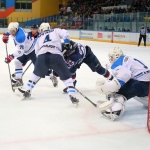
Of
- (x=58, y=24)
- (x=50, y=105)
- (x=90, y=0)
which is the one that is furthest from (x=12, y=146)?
(x=90, y=0)

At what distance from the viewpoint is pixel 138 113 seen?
377cm

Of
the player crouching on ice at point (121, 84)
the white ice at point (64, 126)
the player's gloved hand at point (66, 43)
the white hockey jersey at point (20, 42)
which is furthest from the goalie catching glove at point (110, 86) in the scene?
the white hockey jersey at point (20, 42)

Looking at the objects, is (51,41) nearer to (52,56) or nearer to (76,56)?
(52,56)

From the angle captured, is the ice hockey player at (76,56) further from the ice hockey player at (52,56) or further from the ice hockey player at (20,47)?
the ice hockey player at (20,47)

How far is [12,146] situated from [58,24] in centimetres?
2085

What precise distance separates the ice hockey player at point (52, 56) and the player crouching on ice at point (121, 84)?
557 millimetres

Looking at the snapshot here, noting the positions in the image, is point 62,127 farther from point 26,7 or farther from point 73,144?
point 26,7

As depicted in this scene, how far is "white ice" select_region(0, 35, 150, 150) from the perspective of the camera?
9.05ft

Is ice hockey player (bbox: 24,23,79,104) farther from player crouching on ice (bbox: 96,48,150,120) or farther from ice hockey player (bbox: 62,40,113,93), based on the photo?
player crouching on ice (bbox: 96,48,150,120)

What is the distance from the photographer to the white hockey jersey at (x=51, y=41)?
13.5 feet

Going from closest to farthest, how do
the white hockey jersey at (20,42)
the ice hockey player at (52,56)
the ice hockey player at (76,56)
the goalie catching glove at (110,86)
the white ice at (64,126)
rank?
the white ice at (64,126) < the goalie catching glove at (110,86) < the ice hockey player at (52,56) < the ice hockey player at (76,56) < the white hockey jersey at (20,42)

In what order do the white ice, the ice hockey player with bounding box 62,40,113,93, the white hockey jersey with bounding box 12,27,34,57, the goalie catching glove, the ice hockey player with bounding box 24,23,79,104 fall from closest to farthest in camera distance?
the white ice < the goalie catching glove < the ice hockey player with bounding box 24,23,79,104 < the ice hockey player with bounding box 62,40,113,93 < the white hockey jersey with bounding box 12,27,34,57

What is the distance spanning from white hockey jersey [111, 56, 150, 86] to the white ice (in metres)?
0.41

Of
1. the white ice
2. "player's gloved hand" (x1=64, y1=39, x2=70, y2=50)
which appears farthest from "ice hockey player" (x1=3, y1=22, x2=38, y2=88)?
"player's gloved hand" (x1=64, y1=39, x2=70, y2=50)
